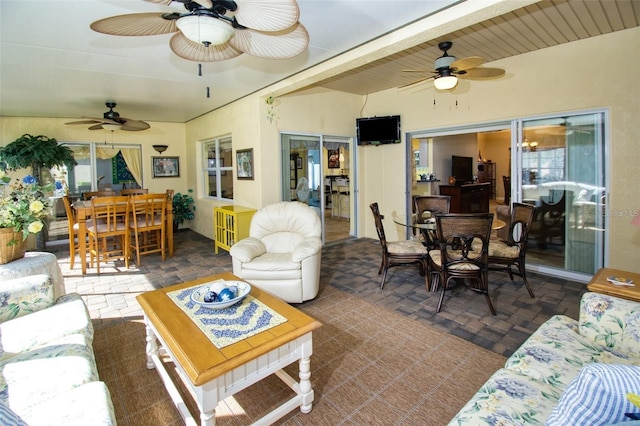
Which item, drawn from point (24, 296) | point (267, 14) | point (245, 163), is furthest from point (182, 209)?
point (267, 14)

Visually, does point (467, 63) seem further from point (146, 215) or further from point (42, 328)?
point (146, 215)

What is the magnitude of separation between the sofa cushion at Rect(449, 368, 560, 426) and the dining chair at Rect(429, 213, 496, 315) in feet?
5.31

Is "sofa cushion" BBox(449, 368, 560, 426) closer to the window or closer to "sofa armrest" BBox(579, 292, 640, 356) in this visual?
"sofa armrest" BBox(579, 292, 640, 356)

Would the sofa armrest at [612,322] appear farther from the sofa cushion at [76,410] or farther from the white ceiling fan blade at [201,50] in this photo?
the white ceiling fan blade at [201,50]

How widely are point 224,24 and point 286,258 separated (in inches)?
88.9

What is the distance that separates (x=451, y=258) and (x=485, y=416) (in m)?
2.08

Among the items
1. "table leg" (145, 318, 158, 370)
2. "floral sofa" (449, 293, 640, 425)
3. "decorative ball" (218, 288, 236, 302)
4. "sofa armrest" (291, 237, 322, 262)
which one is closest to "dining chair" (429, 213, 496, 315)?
"floral sofa" (449, 293, 640, 425)

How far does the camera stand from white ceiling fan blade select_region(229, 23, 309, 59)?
77.5 inches

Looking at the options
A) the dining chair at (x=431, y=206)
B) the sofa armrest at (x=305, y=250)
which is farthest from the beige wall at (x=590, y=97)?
the sofa armrest at (x=305, y=250)

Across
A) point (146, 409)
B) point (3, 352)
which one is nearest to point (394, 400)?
point (146, 409)

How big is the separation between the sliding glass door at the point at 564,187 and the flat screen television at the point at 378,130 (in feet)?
6.17

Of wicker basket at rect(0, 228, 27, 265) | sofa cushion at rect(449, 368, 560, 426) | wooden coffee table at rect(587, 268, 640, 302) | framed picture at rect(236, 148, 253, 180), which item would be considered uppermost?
framed picture at rect(236, 148, 253, 180)

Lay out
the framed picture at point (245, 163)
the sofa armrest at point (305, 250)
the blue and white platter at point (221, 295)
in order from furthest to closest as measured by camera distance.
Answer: the framed picture at point (245, 163) < the sofa armrest at point (305, 250) < the blue and white platter at point (221, 295)

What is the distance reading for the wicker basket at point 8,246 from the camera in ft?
7.97
